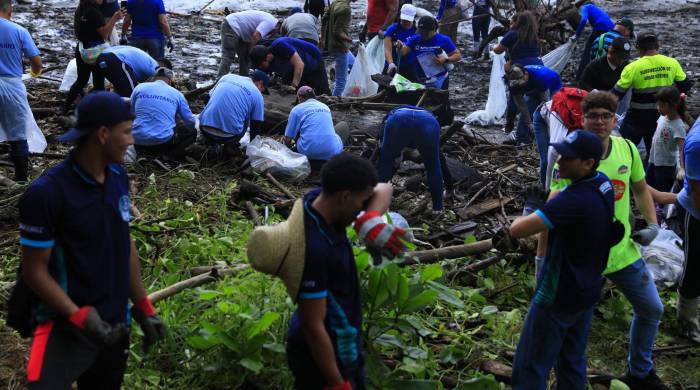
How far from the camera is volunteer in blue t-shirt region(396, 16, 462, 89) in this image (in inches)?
408

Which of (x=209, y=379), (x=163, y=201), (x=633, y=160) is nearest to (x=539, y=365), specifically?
(x=633, y=160)

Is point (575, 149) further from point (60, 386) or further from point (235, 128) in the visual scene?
point (235, 128)

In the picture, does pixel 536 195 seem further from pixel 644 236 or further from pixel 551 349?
pixel 551 349

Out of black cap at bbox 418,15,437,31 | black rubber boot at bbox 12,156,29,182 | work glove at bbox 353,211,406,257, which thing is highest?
work glove at bbox 353,211,406,257

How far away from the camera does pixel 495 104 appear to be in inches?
434

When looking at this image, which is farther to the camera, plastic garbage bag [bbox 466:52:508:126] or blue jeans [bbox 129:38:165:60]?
plastic garbage bag [bbox 466:52:508:126]

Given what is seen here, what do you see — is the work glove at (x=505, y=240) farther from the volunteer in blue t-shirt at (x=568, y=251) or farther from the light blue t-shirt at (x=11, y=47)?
the light blue t-shirt at (x=11, y=47)

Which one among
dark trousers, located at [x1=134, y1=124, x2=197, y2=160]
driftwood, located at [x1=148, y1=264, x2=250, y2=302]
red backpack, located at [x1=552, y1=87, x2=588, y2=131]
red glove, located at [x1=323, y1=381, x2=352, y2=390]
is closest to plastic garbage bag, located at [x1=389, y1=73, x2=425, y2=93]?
dark trousers, located at [x1=134, y1=124, x2=197, y2=160]

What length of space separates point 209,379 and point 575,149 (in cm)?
228

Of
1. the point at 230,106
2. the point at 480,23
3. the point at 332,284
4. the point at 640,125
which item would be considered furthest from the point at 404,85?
the point at 332,284

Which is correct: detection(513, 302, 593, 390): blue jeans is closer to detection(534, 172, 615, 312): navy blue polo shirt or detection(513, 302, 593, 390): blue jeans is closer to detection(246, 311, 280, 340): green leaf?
detection(534, 172, 615, 312): navy blue polo shirt

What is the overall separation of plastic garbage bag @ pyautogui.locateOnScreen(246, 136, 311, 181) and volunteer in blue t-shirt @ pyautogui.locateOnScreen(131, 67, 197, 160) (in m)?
0.79

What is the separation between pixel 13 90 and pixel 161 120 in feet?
5.02

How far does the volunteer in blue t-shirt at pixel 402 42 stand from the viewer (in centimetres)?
1060
